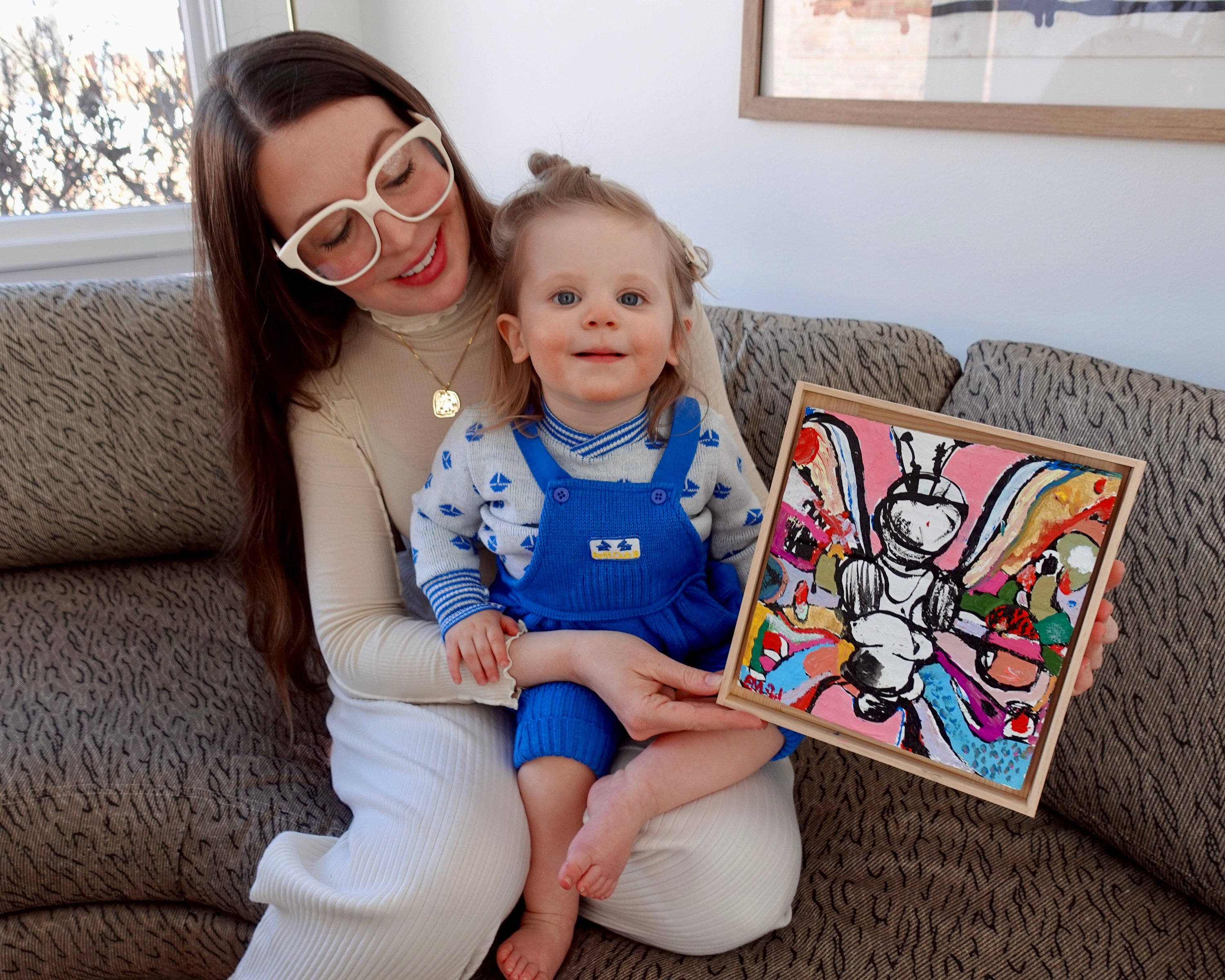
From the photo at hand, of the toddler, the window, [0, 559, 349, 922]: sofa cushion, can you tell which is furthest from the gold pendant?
the window

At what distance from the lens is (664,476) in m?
1.30

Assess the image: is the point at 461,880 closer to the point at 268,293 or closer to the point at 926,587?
the point at 926,587

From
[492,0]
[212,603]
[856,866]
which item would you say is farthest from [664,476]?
[492,0]

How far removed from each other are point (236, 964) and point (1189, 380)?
169 centimetres

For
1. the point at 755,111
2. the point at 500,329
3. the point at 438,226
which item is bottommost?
the point at 500,329

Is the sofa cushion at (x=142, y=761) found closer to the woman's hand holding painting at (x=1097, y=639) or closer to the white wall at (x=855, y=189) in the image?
the woman's hand holding painting at (x=1097, y=639)

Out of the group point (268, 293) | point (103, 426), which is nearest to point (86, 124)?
point (103, 426)

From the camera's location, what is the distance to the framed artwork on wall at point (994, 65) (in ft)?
4.47

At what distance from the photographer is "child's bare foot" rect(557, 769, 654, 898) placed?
3.61 feet

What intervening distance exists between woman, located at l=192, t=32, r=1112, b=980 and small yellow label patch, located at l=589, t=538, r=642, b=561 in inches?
4.3

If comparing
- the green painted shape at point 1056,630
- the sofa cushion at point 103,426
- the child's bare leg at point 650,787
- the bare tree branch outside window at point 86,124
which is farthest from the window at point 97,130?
the green painted shape at point 1056,630

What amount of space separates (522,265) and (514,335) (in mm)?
95

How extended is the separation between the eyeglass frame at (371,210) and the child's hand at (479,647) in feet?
1.63

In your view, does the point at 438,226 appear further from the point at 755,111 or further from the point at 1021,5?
the point at 1021,5
